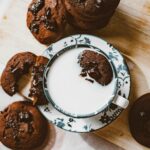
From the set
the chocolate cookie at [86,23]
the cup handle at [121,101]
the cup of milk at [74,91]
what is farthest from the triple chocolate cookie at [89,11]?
the cup handle at [121,101]

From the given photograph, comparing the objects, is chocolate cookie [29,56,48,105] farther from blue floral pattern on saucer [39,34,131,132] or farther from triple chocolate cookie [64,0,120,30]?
triple chocolate cookie [64,0,120,30]

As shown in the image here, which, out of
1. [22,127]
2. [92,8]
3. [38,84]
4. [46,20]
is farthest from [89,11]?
[22,127]

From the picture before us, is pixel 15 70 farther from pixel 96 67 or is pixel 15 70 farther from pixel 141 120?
pixel 141 120

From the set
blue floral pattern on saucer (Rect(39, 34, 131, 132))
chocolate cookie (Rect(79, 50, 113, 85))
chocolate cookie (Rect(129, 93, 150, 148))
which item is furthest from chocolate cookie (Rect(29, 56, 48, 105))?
chocolate cookie (Rect(129, 93, 150, 148))

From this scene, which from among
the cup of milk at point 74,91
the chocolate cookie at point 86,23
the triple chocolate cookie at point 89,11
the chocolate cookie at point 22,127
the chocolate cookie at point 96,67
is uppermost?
the triple chocolate cookie at point 89,11

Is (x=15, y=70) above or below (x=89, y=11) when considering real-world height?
below

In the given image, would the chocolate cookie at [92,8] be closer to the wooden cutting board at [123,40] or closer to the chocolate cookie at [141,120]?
the wooden cutting board at [123,40]
